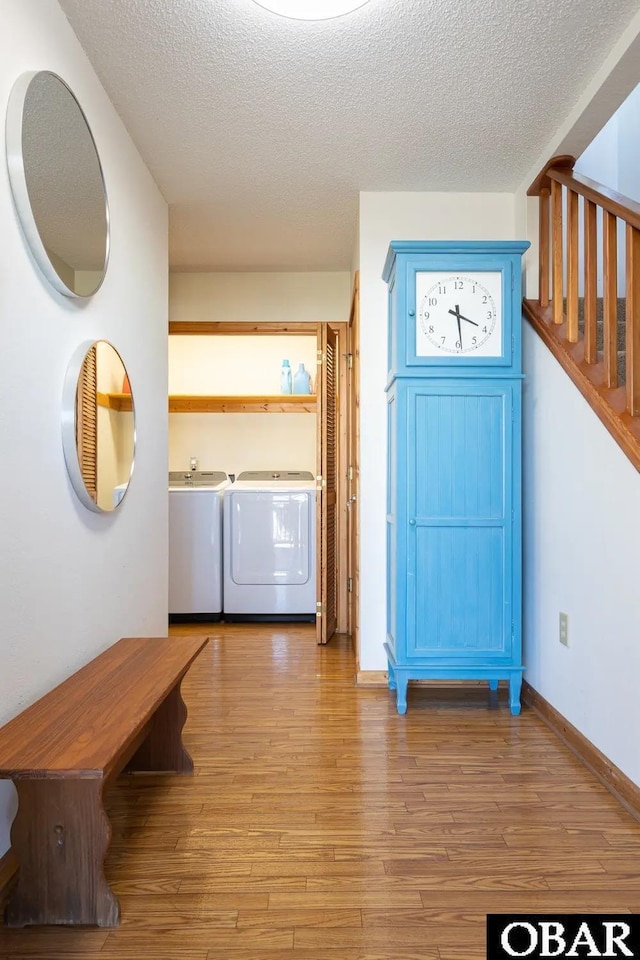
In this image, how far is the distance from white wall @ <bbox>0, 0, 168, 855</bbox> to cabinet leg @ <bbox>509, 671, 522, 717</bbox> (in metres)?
1.58

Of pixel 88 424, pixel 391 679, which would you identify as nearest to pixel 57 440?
pixel 88 424

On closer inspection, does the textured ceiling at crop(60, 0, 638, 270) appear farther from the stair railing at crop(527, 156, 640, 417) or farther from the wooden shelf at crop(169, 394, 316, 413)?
the wooden shelf at crop(169, 394, 316, 413)

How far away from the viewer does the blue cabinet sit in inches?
112

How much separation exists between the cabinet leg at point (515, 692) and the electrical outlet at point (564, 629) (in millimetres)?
340

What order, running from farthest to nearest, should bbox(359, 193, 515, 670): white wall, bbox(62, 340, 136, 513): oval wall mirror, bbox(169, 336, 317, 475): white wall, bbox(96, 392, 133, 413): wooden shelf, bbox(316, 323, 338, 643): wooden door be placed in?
bbox(169, 336, 317, 475): white wall < bbox(316, 323, 338, 643): wooden door < bbox(359, 193, 515, 670): white wall < bbox(96, 392, 133, 413): wooden shelf < bbox(62, 340, 136, 513): oval wall mirror

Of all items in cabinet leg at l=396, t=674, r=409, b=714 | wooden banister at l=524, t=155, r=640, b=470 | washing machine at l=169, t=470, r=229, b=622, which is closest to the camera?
wooden banister at l=524, t=155, r=640, b=470

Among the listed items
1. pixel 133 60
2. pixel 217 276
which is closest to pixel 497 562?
pixel 133 60

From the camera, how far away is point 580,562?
242 centimetres

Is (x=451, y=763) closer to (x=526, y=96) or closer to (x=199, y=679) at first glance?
(x=199, y=679)

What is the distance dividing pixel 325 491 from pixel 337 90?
7.54ft

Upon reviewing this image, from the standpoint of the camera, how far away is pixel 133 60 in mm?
2240

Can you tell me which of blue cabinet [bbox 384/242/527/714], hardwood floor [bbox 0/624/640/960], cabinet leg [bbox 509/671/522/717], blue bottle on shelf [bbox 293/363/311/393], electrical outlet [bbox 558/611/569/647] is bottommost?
hardwood floor [bbox 0/624/640/960]

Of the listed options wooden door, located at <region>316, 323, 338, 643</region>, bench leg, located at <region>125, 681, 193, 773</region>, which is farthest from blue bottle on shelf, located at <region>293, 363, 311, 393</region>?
bench leg, located at <region>125, 681, 193, 773</region>

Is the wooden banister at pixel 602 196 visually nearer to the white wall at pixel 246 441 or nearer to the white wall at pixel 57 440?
the white wall at pixel 57 440
